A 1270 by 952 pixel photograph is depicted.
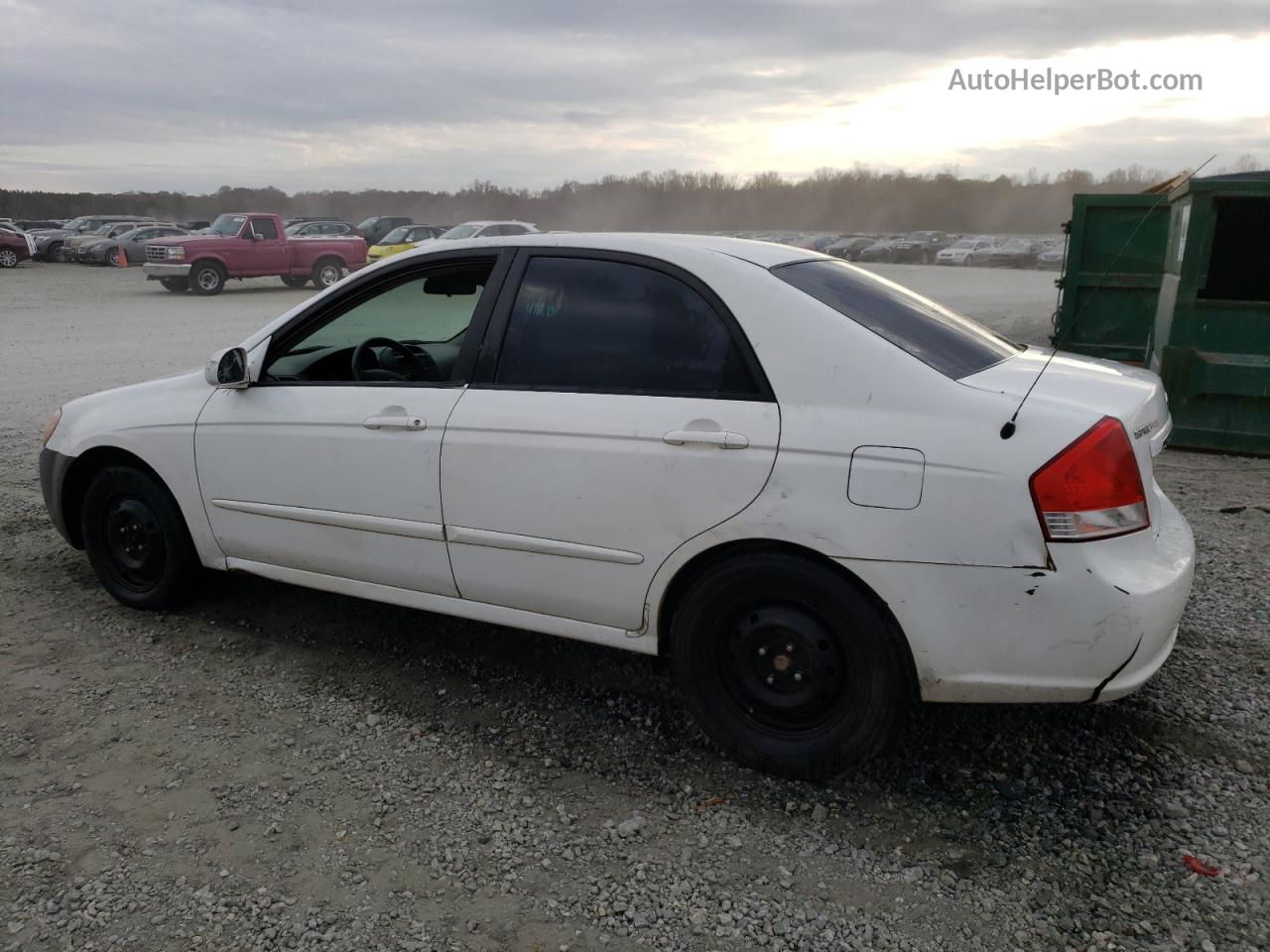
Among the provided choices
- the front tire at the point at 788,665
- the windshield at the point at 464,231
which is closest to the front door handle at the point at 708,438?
the front tire at the point at 788,665

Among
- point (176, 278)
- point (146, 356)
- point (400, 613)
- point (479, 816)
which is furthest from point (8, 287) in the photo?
point (479, 816)

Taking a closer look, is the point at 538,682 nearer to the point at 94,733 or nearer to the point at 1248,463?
the point at 94,733

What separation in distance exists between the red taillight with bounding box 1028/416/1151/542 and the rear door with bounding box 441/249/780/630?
2.46 feet

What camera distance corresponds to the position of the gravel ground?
8.01ft

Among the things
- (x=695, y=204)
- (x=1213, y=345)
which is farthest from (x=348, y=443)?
(x=695, y=204)

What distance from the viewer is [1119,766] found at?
307cm

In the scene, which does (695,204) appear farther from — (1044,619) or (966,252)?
(1044,619)

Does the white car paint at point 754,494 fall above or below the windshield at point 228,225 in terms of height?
below

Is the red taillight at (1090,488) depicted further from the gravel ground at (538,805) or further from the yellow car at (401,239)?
the yellow car at (401,239)

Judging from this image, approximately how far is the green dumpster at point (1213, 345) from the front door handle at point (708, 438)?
19.0 ft

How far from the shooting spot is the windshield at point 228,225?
22828 millimetres

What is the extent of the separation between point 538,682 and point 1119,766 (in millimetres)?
2019

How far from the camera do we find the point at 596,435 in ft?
10.1

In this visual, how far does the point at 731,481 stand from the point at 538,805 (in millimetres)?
1140
